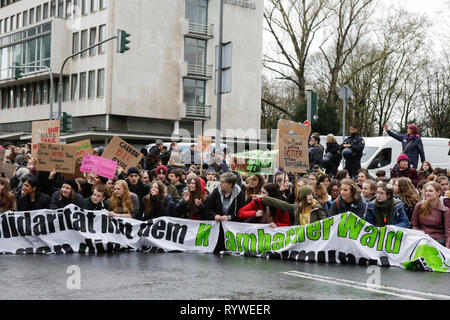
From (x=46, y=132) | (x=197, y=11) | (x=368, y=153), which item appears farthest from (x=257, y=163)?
(x=197, y=11)

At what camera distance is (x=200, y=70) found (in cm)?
5366

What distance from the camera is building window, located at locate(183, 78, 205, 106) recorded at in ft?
175

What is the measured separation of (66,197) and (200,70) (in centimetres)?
4242

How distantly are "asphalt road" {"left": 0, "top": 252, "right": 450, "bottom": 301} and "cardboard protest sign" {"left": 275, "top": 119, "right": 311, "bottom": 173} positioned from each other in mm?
2665

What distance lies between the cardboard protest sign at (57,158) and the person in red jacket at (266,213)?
359 centimetres

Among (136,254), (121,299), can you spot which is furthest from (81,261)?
(121,299)

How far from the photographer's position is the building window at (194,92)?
5341 centimetres

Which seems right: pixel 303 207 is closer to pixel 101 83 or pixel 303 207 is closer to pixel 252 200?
pixel 252 200

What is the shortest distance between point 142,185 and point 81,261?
3.52 m

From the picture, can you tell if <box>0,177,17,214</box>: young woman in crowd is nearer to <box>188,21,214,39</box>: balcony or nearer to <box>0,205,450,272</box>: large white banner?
<box>0,205,450,272</box>: large white banner

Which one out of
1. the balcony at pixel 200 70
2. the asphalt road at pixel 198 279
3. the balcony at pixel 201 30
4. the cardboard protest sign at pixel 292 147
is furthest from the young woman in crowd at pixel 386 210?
the balcony at pixel 201 30

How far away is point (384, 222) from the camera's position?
10.9m

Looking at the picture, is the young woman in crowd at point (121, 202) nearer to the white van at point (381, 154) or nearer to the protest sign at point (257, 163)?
the protest sign at point (257, 163)
